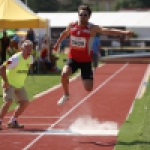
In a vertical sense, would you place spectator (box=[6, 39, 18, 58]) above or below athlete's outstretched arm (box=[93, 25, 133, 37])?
below

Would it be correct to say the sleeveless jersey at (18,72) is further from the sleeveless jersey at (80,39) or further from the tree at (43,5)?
the tree at (43,5)

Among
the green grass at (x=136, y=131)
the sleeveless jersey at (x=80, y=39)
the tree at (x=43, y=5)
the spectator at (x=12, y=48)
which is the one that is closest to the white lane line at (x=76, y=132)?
the green grass at (x=136, y=131)

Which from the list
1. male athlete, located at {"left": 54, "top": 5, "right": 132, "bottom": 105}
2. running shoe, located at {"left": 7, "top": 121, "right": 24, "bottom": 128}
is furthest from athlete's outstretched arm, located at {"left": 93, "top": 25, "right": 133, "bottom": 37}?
running shoe, located at {"left": 7, "top": 121, "right": 24, "bottom": 128}

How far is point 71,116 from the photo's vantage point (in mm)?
12805

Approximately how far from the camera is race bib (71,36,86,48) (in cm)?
1057

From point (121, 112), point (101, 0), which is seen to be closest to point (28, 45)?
point (121, 112)

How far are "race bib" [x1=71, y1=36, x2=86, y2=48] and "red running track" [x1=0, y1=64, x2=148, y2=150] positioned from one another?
1.56 metres

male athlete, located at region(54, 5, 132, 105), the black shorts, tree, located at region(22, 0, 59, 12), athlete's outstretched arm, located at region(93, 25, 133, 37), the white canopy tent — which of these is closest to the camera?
athlete's outstretched arm, located at region(93, 25, 133, 37)

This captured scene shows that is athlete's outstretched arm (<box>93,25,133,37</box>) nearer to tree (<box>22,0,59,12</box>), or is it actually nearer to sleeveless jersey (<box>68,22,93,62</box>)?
sleeveless jersey (<box>68,22,93,62</box>)

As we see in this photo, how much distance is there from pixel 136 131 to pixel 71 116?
2.35 metres

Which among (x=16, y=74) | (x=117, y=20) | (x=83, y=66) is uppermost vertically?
(x=83, y=66)

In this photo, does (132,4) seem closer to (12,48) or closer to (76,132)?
(12,48)

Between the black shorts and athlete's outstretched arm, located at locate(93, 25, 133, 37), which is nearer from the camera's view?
athlete's outstretched arm, located at locate(93, 25, 133, 37)

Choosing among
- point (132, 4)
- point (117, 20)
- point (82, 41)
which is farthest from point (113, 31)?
point (132, 4)
